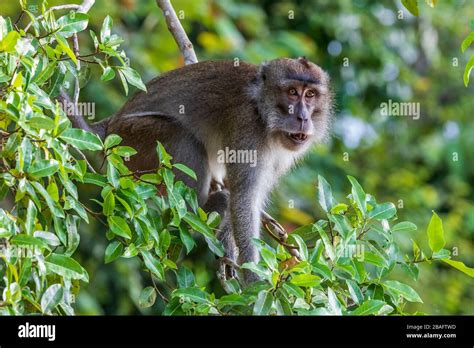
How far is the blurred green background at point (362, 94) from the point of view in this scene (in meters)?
11.9

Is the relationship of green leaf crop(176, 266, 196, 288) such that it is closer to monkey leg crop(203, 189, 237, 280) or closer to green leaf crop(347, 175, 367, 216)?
green leaf crop(347, 175, 367, 216)

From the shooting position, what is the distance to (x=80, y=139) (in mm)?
4887

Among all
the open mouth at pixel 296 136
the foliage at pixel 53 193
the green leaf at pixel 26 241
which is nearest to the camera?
the green leaf at pixel 26 241

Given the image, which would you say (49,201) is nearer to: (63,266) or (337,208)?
(63,266)

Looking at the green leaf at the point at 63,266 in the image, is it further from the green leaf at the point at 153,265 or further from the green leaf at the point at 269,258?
the green leaf at the point at 269,258

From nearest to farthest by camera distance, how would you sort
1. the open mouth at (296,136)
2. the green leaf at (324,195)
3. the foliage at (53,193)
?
the foliage at (53,193) < the green leaf at (324,195) < the open mouth at (296,136)

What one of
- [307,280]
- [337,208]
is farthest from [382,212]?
[307,280]

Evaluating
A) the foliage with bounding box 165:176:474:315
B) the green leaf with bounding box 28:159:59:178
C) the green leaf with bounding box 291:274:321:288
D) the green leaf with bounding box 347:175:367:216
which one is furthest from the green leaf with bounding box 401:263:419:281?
the green leaf with bounding box 28:159:59:178

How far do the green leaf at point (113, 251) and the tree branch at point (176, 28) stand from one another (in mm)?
3064

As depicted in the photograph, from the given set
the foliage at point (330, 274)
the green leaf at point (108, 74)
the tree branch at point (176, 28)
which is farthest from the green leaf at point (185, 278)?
the tree branch at point (176, 28)

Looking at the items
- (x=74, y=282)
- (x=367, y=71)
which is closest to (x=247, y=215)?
(x=74, y=282)

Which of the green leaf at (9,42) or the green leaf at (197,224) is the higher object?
the green leaf at (9,42)

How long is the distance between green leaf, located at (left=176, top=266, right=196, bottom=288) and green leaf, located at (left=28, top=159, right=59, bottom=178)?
1300 mm

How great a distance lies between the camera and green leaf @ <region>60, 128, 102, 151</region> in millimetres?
4828
